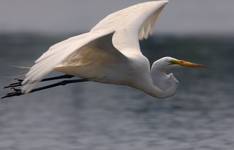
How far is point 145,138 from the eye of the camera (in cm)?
1658

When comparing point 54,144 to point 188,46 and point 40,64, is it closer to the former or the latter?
point 40,64

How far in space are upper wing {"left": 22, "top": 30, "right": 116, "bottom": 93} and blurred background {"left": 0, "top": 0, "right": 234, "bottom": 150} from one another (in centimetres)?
553

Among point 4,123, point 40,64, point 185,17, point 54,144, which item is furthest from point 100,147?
point 185,17

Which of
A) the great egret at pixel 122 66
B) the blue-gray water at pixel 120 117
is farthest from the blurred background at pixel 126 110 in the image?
the great egret at pixel 122 66

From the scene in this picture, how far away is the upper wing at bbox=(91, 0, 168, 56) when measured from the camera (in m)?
11.9

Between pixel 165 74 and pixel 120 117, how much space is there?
28.5 feet

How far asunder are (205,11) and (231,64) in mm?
21861

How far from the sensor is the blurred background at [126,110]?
16.2 m

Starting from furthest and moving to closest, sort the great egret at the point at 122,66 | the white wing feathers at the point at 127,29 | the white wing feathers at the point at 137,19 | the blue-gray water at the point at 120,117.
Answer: the blue-gray water at the point at 120,117 → the white wing feathers at the point at 137,19 → the great egret at the point at 122,66 → the white wing feathers at the point at 127,29

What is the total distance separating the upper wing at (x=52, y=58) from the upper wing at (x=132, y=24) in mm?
1701

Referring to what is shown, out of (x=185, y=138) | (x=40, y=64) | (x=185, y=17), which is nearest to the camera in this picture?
(x=40, y=64)

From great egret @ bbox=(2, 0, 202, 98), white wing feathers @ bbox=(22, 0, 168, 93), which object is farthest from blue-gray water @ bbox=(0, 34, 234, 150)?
great egret @ bbox=(2, 0, 202, 98)

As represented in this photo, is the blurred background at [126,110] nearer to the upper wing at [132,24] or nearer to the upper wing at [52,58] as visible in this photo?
the upper wing at [132,24]

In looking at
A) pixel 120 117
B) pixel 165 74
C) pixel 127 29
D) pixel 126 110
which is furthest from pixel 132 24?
pixel 126 110
